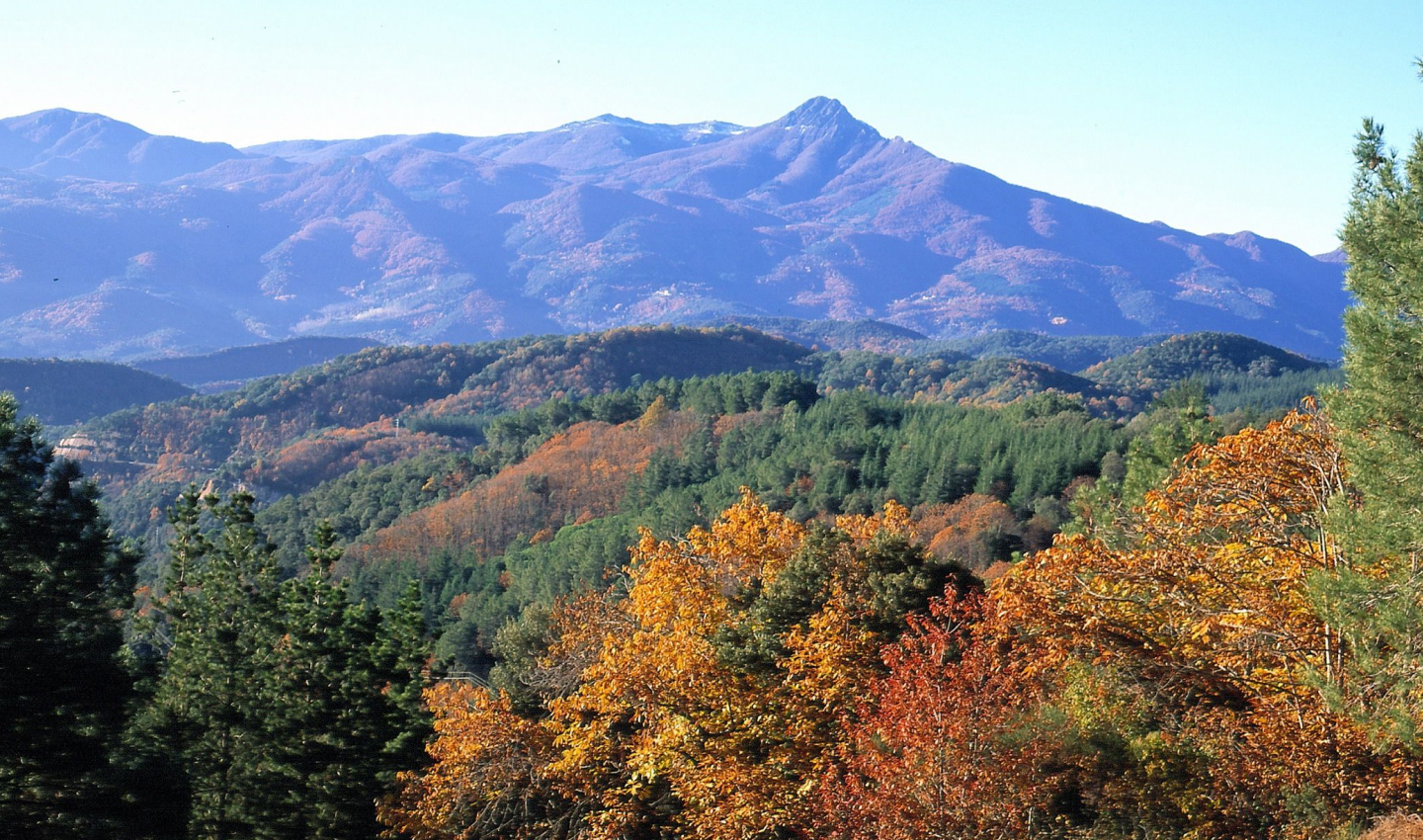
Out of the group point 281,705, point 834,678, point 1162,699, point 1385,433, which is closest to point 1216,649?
point 1162,699

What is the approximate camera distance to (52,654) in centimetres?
2350

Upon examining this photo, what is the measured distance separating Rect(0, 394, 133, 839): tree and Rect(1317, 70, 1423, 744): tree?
21.7m

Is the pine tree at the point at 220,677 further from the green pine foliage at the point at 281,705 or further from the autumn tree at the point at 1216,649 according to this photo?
the autumn tree at the point at 1216,649

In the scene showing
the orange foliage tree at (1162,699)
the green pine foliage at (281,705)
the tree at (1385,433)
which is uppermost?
the tree at (1385,433)

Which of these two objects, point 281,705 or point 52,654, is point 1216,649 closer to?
point 281,705

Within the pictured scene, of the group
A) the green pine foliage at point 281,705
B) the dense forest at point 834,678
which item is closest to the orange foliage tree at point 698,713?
the dense forest at point 834,678

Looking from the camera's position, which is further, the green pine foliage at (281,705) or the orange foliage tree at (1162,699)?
the green pine foliage at (281,705)

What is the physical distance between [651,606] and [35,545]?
41.2ft

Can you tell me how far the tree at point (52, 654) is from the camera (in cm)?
2269

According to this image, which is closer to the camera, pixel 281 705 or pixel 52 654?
pixel 52 654

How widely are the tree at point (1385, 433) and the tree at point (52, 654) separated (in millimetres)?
21672

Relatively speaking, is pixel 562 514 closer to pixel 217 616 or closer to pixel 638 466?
pixel 638 466

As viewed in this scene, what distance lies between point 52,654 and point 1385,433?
75.1 ft

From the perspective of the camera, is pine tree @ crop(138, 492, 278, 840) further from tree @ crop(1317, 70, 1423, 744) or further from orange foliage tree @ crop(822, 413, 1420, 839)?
tree @ crop(1317, 70, 1423, 744)
